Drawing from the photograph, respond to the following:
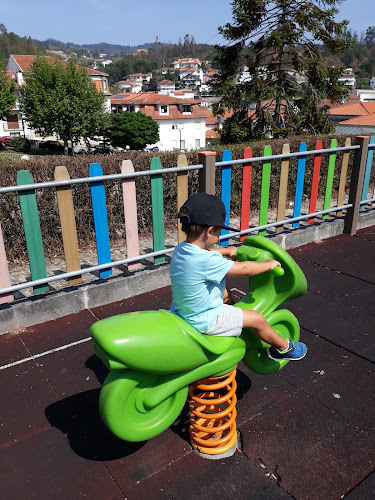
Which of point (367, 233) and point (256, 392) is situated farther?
point (367, 233)

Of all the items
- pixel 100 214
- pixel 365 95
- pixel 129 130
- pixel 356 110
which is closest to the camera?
pixel 100 214

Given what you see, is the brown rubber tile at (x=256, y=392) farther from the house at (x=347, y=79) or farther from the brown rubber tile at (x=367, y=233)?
the house at (x=347, y=79)

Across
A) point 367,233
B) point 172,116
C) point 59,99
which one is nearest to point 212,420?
point 367,233

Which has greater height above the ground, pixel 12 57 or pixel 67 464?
pixel 12 57

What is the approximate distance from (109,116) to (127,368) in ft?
168

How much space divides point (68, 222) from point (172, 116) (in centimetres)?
6512

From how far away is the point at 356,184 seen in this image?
5.95m

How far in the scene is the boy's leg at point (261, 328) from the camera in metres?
2.34

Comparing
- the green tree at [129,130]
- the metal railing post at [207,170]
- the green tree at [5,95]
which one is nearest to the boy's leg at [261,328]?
the metal railing post at [207,170]

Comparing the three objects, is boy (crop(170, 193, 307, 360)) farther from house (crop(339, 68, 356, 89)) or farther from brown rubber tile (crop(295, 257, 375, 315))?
house (crop(339, 68, 356, 89))

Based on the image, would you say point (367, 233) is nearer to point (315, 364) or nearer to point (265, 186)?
point (265, 186)

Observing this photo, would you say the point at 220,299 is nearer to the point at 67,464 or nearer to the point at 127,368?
the point at 127,368

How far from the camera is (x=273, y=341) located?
8.04 feet

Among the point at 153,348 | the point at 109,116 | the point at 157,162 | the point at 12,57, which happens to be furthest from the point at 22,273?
the point at 12,57
